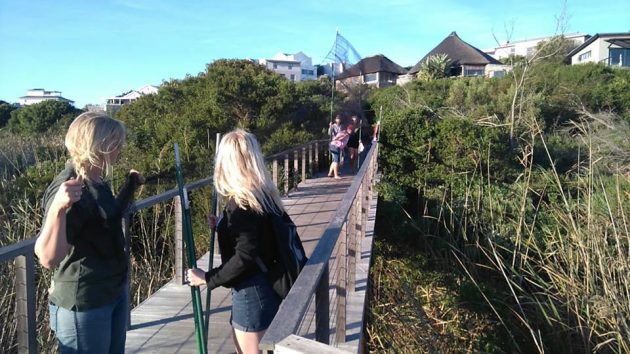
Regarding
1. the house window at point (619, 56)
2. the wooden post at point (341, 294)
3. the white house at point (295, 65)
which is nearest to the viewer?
the wooden post at point (341, 294)

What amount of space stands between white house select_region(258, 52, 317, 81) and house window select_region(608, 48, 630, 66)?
65.1 meters

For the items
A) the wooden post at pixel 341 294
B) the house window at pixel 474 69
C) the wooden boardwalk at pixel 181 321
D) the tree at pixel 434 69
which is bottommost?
the wooden boardwalk at pixel 181 321

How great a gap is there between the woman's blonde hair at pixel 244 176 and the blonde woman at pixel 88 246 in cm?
44

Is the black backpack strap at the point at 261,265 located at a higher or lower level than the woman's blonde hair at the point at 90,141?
lower

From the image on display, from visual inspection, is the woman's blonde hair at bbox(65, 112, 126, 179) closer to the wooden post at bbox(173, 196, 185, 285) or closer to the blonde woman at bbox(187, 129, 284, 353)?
the blonde woman at bbox(187, 129, 284, 353)

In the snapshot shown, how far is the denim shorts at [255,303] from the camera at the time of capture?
254cm

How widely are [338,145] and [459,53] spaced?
5294 cm

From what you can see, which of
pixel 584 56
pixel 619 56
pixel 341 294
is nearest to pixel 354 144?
pixel 341 294

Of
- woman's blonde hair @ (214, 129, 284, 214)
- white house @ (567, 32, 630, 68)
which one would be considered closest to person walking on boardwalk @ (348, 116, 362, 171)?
woman's blonde hair @ (214, 129, 284, 214)

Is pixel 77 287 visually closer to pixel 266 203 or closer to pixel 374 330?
pixel 266 203

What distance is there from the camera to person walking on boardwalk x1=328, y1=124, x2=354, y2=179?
12.3 m

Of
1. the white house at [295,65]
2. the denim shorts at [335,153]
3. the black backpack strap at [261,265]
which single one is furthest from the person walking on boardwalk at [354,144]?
the white house at [295,65]

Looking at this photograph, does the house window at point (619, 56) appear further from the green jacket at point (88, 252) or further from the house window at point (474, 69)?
the green jacket at point (88, 252)

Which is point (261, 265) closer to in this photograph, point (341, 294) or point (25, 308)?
point (25, 308)
